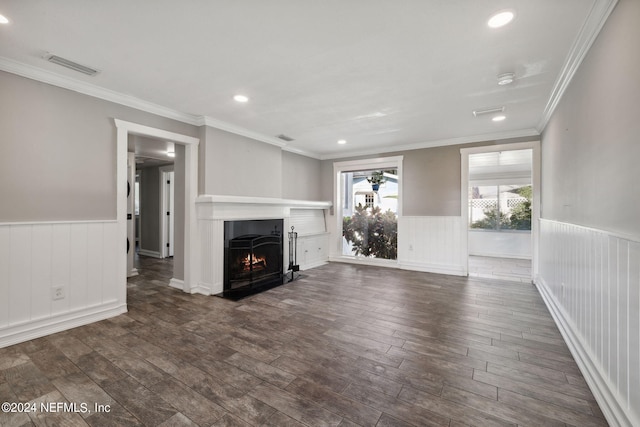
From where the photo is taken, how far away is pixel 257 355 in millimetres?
2230

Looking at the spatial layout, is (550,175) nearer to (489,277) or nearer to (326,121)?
(489,277)

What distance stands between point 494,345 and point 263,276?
3.23 m

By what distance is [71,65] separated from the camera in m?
2.50

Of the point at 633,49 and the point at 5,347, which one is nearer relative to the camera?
the point at 633,49

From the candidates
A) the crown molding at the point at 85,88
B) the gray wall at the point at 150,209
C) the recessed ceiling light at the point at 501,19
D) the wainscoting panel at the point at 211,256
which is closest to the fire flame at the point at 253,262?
the wainscoting panel at the point at 211,256

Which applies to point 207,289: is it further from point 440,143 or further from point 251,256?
point 440,143

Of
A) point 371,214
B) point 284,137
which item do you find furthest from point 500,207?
point 284,137

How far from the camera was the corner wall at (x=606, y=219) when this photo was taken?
1.36m

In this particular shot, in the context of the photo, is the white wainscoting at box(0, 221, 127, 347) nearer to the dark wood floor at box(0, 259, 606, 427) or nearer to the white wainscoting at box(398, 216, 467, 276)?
the dark wood floor at box(0, 259, 606, 427)

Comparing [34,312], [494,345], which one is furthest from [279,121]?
[494,345]

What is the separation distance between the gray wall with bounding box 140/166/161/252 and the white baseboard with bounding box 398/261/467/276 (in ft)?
18.8

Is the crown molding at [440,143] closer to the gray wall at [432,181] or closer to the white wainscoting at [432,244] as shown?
the gray wall at [432,181]

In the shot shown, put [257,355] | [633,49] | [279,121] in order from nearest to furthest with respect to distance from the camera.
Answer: [633,49] → [257,355] → [279,121]

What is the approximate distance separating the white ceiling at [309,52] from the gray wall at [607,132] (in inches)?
9.6
